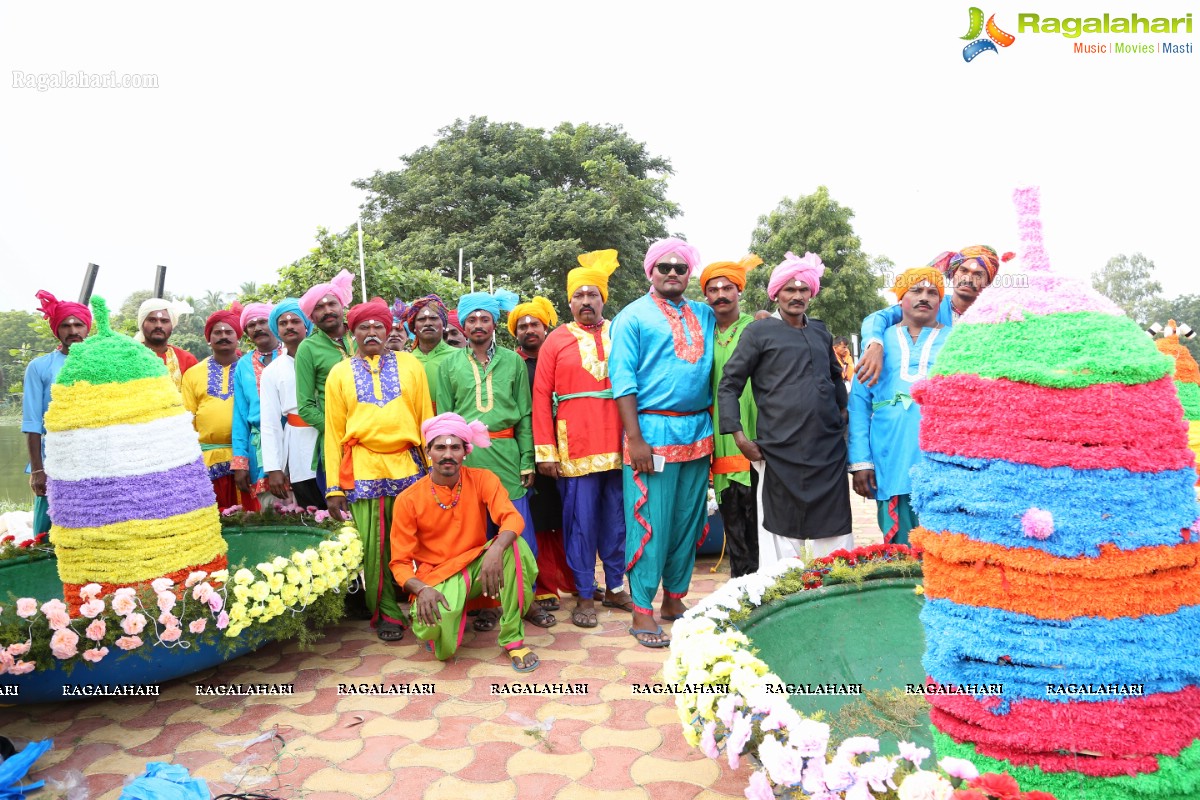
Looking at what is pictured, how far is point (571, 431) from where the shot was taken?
4.96 m

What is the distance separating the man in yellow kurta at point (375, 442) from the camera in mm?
4809

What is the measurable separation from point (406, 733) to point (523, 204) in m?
24.1

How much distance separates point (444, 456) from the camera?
4.35m

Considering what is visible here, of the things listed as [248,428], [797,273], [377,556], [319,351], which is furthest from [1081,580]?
[248,428]

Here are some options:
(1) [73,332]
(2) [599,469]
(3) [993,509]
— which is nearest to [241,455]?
(1) [73,332]

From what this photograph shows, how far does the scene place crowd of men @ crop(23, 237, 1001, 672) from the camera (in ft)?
14.1

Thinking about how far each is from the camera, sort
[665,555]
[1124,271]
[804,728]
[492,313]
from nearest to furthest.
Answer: [804,728], [665,555], [492,313], [1124,271]

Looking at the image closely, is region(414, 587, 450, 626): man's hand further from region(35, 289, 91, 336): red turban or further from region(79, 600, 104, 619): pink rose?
region(35, 289, 91, 336): red turban

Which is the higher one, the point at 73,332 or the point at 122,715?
the point at 73,332

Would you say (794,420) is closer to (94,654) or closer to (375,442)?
(375,442)

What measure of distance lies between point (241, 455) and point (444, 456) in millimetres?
2076

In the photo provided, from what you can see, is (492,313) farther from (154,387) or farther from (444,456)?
(154,387)

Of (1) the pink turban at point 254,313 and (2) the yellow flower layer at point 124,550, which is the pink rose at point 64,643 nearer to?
(2) the yellow flower layer at point 124,550

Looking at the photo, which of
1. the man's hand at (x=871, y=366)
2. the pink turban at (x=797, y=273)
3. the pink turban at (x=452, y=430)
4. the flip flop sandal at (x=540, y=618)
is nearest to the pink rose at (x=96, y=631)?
the pink turban at (x=452, y=430)
